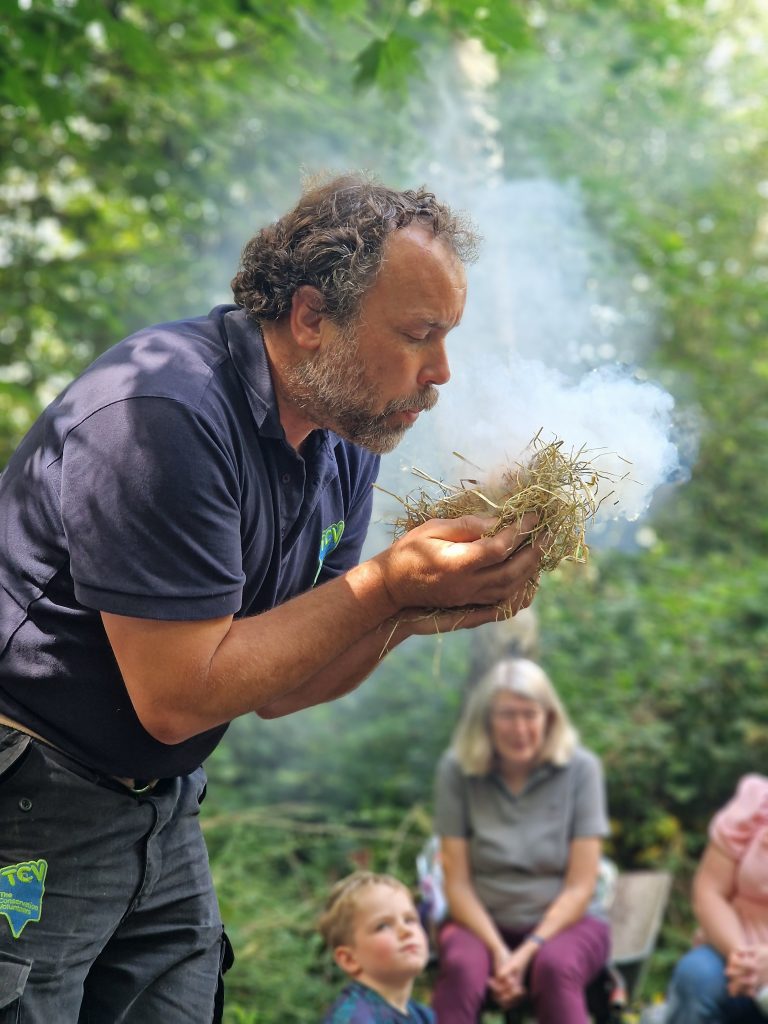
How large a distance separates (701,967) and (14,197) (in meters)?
5.69

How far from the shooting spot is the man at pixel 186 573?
1.84 m

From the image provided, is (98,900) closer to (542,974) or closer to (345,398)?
Answer: (345,398)

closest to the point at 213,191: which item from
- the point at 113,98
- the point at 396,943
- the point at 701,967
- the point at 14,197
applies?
the point at 113,98

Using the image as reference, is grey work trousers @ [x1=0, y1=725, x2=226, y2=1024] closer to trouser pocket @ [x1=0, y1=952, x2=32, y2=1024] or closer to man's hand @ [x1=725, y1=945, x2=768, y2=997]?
trouser pocket @ [x1=0, y1=952, x2=32, y2=1024]

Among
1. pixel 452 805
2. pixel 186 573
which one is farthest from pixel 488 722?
pixel 186 573

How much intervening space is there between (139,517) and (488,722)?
3304 millimetres

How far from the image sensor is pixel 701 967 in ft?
13.7

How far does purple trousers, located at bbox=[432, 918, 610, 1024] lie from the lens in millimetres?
4094

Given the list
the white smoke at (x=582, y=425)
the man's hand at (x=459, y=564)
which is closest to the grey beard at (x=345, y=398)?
the white smoke at (x=582, y=425)

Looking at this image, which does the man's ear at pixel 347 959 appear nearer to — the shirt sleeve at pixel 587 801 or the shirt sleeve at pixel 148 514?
the shirt sleeve at pixel 587 801

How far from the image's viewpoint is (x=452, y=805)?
15.6 feet

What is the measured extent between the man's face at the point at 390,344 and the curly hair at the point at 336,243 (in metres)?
0.03

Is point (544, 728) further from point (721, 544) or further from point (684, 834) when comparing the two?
point (721, 544)

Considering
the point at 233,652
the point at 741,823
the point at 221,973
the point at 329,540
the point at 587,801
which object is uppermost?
the point at 233,652
